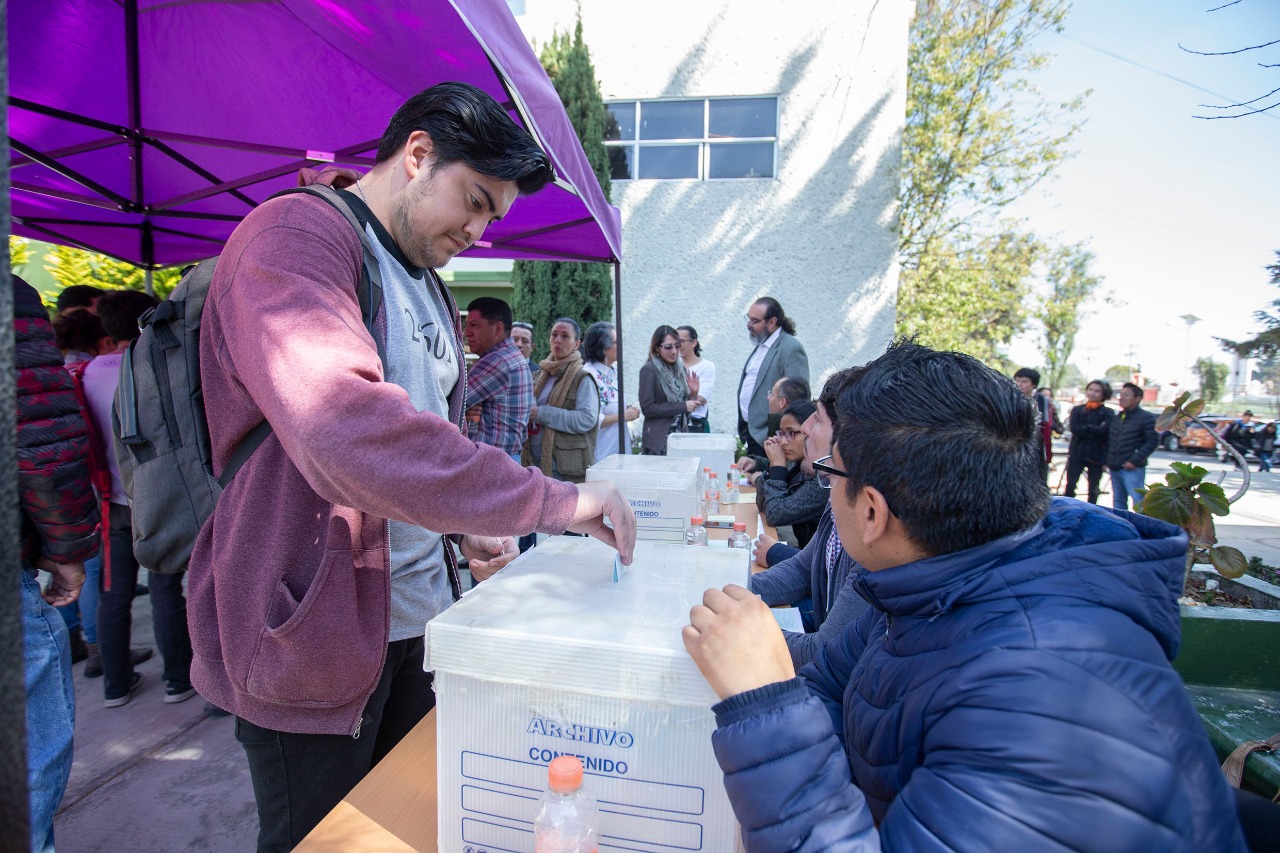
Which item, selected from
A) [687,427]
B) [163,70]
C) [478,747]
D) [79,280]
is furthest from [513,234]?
[79,280]

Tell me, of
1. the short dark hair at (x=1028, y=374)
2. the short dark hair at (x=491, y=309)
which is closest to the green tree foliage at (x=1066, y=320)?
the short dark hair at (x=1028, y=374)

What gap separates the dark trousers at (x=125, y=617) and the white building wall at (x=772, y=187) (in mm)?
6716

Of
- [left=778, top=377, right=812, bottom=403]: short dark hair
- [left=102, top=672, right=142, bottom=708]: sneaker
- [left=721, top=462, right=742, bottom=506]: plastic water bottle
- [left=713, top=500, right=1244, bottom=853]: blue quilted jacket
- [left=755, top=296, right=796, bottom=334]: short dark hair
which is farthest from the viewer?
[left=755, top=296, right=796, bottom=334]: short dark hair

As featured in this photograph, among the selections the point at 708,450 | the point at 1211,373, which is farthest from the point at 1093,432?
the point at 1211,373

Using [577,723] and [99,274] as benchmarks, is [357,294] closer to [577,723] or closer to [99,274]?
[577,723]

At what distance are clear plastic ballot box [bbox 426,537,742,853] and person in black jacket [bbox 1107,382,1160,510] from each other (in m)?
9.14

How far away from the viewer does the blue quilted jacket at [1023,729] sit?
771 millimetres

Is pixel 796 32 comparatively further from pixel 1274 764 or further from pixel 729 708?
pixel 729 708

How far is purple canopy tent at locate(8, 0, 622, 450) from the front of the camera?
7.51 feet

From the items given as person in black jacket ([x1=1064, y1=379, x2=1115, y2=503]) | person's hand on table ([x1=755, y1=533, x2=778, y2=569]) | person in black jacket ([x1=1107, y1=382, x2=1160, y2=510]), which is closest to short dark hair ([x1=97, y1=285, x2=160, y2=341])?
person's hand on table ([x1=755, y1=533, x2=778, y2=569])

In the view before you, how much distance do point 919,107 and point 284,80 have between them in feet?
42.8

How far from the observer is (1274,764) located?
1.95 m

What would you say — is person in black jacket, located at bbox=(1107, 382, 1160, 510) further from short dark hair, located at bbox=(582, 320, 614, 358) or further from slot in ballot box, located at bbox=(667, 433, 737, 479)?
short dark hair, located at bbox=(582, 320, 614, 358)

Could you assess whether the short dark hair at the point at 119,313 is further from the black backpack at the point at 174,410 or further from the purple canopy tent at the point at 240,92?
the black backpack at the point at 174,410
